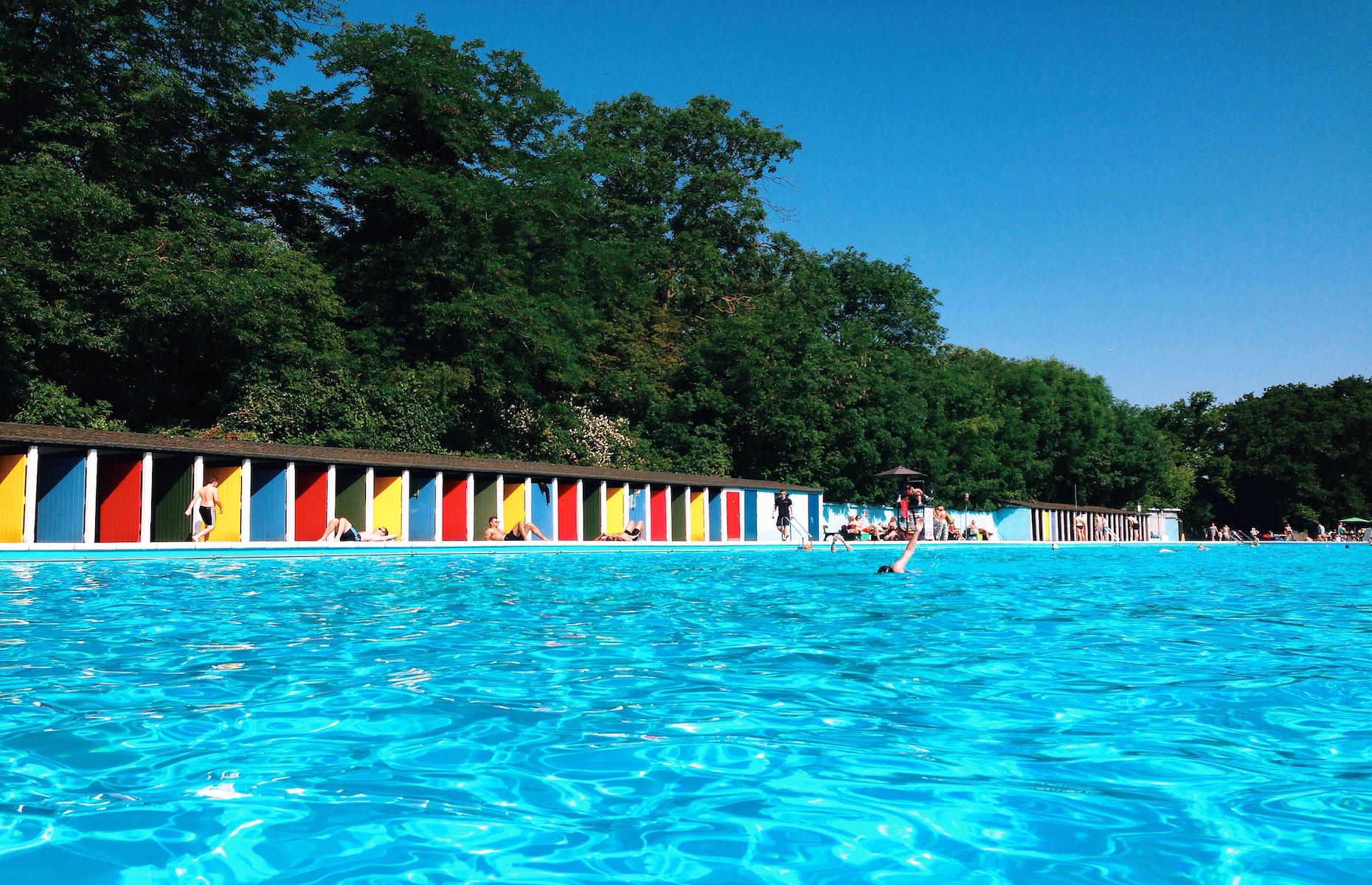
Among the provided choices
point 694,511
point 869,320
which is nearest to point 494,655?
point 694,511

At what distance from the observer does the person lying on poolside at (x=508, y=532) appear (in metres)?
26.2

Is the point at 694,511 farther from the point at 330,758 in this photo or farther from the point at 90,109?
the point at 330,758

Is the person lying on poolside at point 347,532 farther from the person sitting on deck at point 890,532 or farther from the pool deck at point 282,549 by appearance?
the person sitting on deck at point 890,532

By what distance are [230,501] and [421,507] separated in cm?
537

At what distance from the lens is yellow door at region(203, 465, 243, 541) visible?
71.4ft

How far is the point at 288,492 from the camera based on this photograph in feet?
74.4

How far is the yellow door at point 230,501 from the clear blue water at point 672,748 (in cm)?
1216

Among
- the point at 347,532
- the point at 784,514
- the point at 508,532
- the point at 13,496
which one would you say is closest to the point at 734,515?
the point at 784,514

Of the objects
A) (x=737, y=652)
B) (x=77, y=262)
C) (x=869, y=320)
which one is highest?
(x=869, y=320)

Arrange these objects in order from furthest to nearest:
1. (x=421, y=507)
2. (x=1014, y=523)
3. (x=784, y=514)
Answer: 1. (x=1014, y=523)
2. (x=784, y=514)
3. (x=421, y=507)

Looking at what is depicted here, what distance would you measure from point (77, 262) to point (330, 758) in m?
28.9

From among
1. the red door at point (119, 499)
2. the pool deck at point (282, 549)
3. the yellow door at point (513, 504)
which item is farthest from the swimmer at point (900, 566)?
the red door at point (119, 499)

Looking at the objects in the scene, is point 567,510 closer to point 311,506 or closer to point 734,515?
point 311,506

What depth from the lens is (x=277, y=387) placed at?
32.3 meters
